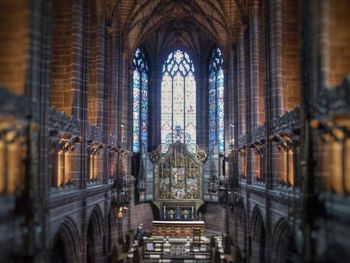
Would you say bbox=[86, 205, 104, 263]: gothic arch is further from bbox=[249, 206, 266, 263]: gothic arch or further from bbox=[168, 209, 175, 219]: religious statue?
bbox=[168, 209, 175, 219]: religious statue

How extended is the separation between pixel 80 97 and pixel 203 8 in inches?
753

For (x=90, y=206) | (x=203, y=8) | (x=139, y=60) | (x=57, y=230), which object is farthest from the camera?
(x=139, y=60)

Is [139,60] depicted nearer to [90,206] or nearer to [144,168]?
[144,168]

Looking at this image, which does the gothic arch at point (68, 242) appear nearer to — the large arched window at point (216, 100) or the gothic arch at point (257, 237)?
the gothic arch at point (257, 237)

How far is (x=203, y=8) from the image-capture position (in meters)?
36.9

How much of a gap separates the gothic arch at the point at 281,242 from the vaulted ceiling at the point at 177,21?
15227mm

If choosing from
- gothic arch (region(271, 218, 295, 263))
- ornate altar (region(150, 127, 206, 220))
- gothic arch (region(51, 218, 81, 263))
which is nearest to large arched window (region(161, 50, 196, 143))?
ornate altar (region(150, 127, 206, 220))

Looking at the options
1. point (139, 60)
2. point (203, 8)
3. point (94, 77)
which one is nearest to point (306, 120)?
point (94, 77)

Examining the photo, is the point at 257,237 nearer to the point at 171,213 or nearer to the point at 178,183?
the point at 178,183

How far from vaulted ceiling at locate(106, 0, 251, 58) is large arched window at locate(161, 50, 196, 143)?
1.59m

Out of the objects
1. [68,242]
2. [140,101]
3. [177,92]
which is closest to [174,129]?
[177,92]

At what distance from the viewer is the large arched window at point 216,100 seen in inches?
1741

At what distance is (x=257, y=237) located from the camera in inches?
952

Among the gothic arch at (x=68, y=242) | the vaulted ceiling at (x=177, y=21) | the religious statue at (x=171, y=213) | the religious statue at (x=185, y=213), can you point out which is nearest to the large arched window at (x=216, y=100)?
the vaulted ceiling at (x=177, y=21)
